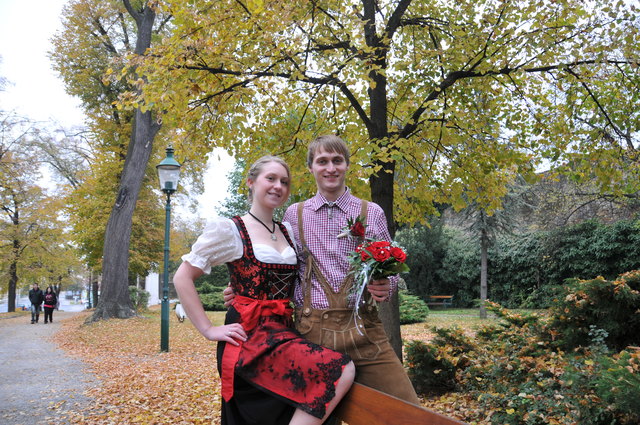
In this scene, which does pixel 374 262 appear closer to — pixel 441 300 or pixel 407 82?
pixel 407 82

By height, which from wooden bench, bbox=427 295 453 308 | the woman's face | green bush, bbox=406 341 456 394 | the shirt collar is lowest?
wooden bench, bbox=427 295 453 308

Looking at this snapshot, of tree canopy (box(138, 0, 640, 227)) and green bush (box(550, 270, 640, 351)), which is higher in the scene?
tree canopy (box(138, 0, 640, 227))

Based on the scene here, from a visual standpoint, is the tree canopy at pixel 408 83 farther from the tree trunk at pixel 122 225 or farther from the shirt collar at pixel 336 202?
the tree trunk at pixel 122 225

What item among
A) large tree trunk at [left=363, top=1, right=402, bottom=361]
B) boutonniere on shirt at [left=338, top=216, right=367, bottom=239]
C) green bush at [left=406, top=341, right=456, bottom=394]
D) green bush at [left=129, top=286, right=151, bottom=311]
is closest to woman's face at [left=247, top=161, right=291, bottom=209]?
boutonniere on shirt at [left=338, top=216, right=367, bottom=239]

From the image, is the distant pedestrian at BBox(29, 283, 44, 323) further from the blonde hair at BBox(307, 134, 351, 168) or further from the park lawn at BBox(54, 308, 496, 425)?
the blonde hair at BBox(307, 134, 351, 168)

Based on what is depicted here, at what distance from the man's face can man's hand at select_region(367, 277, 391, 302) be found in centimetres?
57

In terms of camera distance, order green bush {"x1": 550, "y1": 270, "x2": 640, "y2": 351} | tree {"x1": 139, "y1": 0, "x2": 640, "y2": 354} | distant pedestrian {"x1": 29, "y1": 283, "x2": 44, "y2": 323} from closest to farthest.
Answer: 1. green bush {"x1": 550, "y1": 270, "x2": 640, "y2": 351}
2. tree {"x1": 139, "y1": 0, "x2": 640, "y2": 354}
3. distant pedestrian {"x1": 29, "y1": 283, "x2": 44, "y2": 323}

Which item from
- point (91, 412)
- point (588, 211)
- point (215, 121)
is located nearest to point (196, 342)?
point (91, 412)

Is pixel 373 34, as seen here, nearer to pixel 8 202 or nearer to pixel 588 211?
pixel 588 211

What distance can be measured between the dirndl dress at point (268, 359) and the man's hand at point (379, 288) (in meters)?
0.32

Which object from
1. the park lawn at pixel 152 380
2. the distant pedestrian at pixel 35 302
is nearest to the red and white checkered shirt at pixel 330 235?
the park lawn at pixel 152 380

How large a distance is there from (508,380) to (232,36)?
4591 millimetres

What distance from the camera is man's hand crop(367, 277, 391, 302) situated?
7.34ft

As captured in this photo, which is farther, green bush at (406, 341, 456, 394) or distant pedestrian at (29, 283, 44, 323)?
distant pedestrian at (29, 283, 44, 323)
